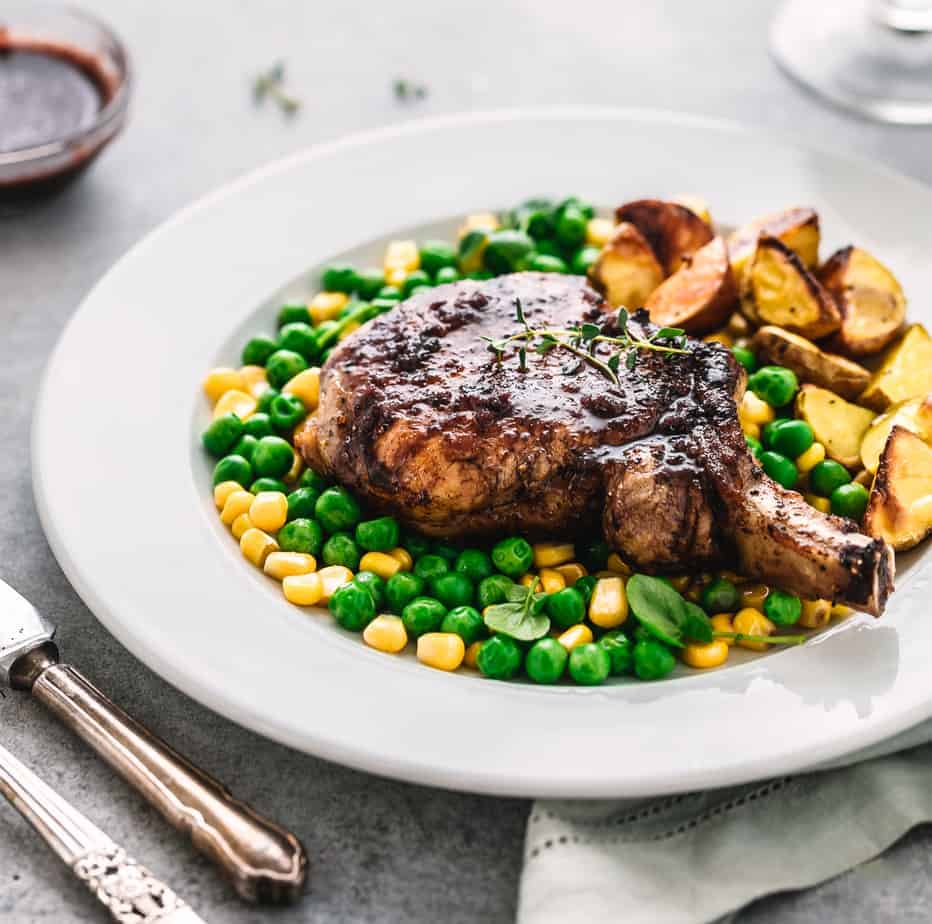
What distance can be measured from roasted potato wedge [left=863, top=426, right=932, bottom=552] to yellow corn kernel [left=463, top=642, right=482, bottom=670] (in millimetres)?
1501

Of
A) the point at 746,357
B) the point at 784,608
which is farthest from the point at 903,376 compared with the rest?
the point at 784,608

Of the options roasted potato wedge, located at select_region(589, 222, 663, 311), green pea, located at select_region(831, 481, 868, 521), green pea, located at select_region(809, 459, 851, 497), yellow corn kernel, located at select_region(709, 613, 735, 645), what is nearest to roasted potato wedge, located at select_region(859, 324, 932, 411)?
green pea, located at select_region(809, 459, 851, 497)

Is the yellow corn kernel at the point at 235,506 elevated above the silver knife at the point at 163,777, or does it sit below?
above

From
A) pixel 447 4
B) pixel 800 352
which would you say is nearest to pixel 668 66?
pixel 447 4

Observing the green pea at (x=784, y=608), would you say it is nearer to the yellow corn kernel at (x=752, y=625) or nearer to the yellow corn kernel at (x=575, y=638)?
the yellow corn kernel at (x=752, y=625)

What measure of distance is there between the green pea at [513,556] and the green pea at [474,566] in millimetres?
40

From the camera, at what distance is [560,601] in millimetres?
4406

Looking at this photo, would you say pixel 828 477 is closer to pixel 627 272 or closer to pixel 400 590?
pixel 627 272

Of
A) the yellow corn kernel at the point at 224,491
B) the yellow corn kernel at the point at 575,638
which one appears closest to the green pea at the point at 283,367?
the yellow corn kernel at the point at 224,491

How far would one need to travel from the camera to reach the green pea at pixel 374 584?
454cm

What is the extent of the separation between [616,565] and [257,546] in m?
1.36

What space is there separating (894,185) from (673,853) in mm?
3699

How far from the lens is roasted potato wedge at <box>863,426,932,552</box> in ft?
14.9

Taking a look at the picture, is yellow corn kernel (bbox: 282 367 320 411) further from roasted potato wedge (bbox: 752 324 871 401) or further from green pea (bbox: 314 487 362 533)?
roasted potato wedge (bbox: 752 324 871 401)
